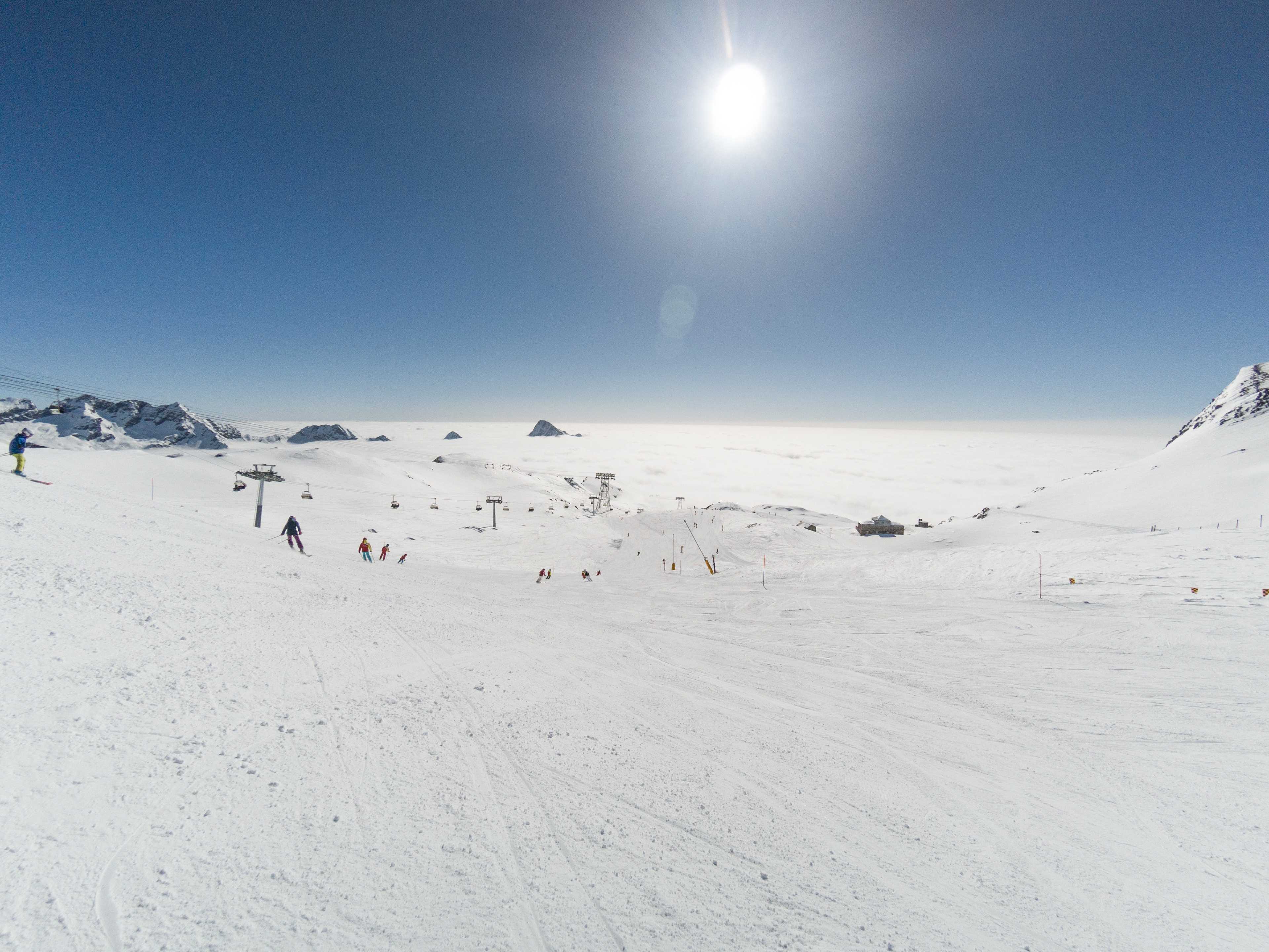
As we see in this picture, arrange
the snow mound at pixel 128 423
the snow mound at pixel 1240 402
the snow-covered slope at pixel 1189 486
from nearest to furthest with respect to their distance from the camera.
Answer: the snow-covered slope at pixel 1189 486
the snow mound at pixel 1240 402
the snow mound at pixel 128 423

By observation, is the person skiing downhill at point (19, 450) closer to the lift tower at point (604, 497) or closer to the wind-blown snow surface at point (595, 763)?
the wind-blown snow surface at point (595, 763)

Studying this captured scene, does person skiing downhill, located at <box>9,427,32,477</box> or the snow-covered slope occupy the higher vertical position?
the snow-covered slope

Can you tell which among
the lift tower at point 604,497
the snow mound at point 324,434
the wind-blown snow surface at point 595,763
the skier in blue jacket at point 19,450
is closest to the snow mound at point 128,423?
the snow mound at point 324,434

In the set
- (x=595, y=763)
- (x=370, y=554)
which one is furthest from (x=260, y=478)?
(x=595, y=763)

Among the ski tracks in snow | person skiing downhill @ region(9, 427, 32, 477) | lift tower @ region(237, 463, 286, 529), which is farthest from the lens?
lift tower @ region(237, 463, 286, 529)

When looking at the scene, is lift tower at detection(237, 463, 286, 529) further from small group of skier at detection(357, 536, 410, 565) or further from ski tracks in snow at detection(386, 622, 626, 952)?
ski tracks in snow at detection(386, 622, 626, 952)

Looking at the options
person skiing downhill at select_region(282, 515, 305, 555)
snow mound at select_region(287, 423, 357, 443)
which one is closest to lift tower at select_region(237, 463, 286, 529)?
person skiing downhill at select_region(282, 515, 305, 555)
